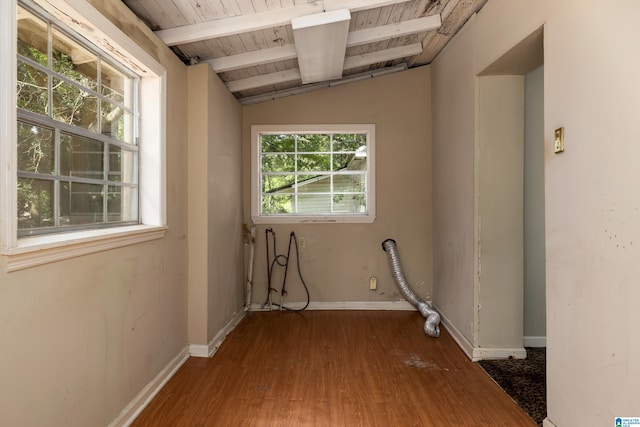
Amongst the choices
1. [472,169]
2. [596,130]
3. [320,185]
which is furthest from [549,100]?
[320,185]

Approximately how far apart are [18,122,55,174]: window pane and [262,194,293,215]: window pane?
9.06 ft

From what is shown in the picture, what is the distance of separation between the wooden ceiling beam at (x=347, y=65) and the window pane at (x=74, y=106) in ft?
6.09

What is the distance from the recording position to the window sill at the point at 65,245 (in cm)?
127

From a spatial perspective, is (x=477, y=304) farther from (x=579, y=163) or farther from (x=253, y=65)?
(x=253, y=65)

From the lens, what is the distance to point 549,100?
1.87 meters

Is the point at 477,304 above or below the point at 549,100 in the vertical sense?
below

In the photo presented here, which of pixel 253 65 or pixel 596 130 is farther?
pixel 253 65

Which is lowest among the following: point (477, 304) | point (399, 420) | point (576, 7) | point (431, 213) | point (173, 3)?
point (399, 420)

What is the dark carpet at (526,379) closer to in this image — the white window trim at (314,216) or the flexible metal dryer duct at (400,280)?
the flexible metal dryer duct at (400,280)

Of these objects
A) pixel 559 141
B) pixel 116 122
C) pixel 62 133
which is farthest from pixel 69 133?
pixel 559 141

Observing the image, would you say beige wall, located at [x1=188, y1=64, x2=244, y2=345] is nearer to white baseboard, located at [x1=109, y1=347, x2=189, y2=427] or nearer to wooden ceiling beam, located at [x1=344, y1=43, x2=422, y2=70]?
white baseboard, located at [x1=109, y1=347, x2=189, y2=427]

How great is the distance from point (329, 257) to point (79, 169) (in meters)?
2.88

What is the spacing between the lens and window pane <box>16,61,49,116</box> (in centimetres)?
142

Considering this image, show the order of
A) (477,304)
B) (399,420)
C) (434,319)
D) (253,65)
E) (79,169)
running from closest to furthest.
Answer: (79,169)
(399,420)
(477,304)
(253,65)
(434,319)
